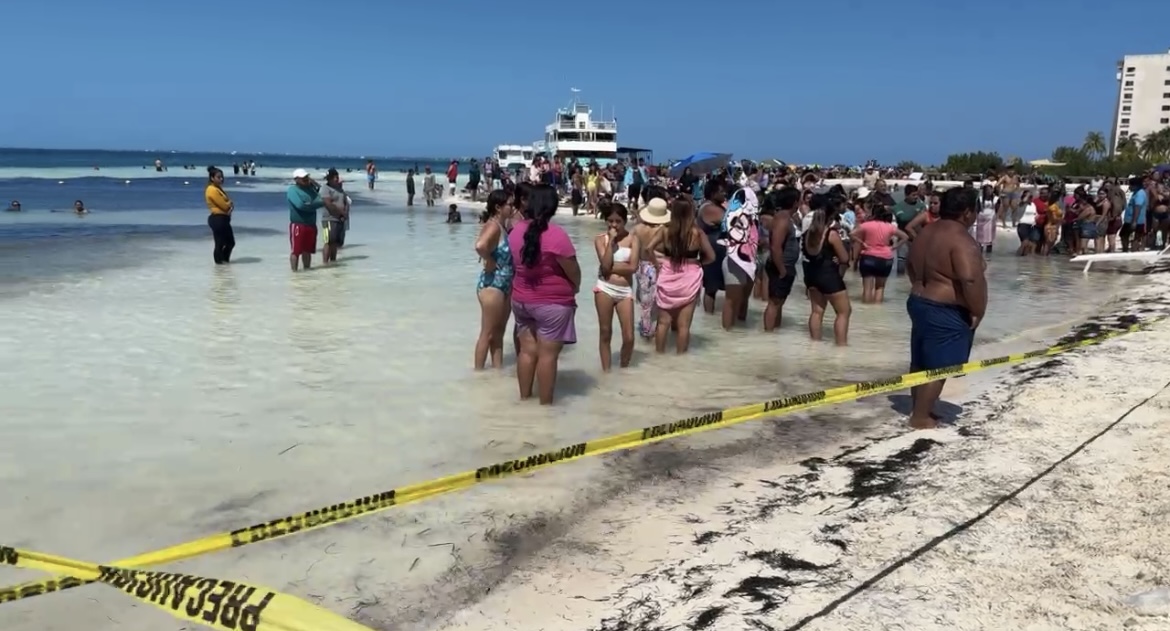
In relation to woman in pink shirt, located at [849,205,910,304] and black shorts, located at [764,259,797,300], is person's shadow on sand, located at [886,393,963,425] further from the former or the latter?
woman in pink shirt, located at [849,205,910,304]

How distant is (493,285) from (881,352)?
12.8 ft

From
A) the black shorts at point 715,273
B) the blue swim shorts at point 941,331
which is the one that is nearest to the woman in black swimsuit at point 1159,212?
the black shorts at point 715,273

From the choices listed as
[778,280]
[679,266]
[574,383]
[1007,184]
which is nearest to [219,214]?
[574,383]

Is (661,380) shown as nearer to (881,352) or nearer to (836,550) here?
(881,352)

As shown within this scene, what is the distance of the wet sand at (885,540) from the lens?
2.90 m

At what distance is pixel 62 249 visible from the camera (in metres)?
14.7

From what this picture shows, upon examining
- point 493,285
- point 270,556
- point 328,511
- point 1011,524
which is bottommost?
point 270,556

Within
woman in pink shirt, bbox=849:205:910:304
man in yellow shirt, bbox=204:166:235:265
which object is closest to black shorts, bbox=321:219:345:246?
man in yellow shirt, bbox=204:166:235:265

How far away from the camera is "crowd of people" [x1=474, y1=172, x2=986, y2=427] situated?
4695 millimetres

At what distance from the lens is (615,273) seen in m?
6.31

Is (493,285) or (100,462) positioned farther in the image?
(493,285)

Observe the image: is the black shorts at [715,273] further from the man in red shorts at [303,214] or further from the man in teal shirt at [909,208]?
the man in red shorts at [303,214]

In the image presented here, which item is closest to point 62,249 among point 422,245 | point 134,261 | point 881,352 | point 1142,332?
point 134,261

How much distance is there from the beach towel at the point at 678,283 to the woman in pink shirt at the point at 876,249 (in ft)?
11.0
